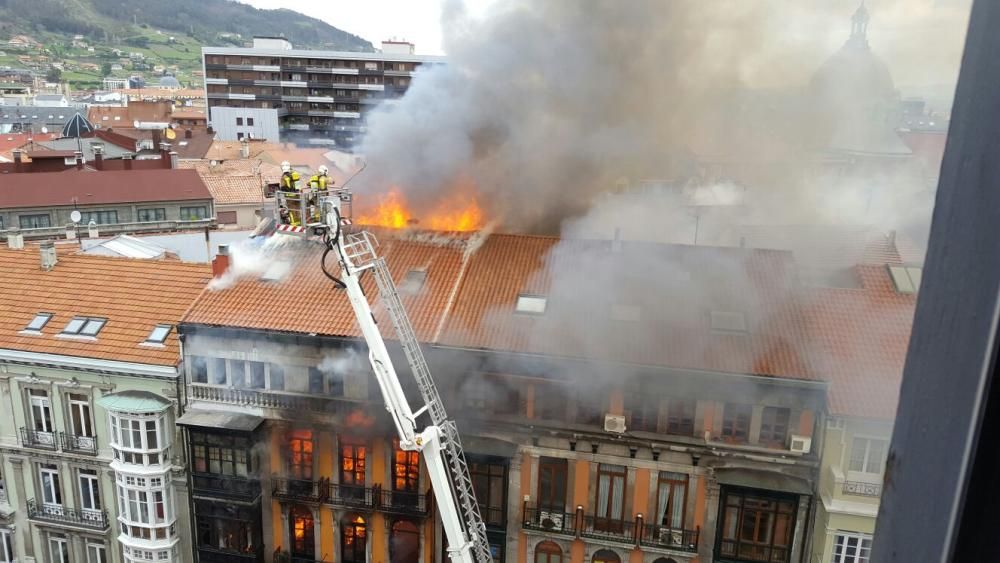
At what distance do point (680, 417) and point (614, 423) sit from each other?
52.4 inches

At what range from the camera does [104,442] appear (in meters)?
17.5

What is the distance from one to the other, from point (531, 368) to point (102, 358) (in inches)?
400

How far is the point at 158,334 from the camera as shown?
17359mm

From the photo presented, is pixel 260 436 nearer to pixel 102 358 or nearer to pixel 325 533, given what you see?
pixel 325 533

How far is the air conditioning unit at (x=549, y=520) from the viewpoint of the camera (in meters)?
15.5

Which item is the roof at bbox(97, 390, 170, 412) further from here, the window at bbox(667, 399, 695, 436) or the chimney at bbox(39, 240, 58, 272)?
the window at bbox(667, 399, 695, 436)

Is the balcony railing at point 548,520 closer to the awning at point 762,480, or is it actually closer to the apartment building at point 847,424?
the awning at point 762,480

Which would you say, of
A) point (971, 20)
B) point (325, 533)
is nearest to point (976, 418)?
point (971, 20)

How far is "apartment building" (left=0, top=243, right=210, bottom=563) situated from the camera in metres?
16.9

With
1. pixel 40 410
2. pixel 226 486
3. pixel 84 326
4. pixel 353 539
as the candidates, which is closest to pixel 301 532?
pixel 353 539

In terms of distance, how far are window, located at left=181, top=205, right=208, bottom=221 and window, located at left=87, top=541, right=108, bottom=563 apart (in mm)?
23533

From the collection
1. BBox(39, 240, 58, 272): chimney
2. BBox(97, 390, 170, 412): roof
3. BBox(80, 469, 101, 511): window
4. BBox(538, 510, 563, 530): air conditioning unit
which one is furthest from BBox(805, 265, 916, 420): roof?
BBox(39, 240, 58, 272): chimney

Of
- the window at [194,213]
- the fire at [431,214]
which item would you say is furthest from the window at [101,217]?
the fire at [431,214]

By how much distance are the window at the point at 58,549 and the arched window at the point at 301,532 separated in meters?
6.41
